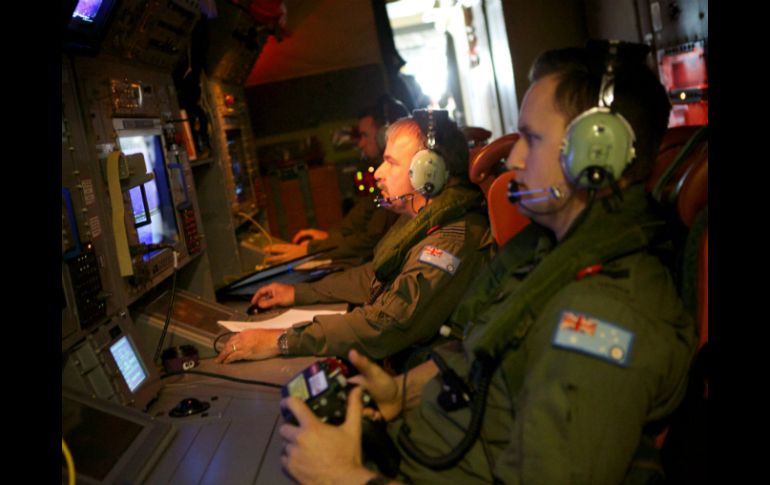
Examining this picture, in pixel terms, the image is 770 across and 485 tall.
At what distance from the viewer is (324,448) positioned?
1187mm

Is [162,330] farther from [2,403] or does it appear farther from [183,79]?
[183,79]

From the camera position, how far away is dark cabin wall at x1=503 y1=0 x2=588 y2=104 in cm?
395

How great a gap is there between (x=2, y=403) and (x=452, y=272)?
1.39 meters

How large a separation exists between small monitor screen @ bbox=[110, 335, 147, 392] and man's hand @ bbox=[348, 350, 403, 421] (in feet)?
2.38

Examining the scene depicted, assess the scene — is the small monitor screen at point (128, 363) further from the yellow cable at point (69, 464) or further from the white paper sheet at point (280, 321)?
the yellow cable at point (69, 464)

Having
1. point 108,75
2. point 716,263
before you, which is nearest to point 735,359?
point 716,263

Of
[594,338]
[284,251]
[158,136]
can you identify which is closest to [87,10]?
[158,136]

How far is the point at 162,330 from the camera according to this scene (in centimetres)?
218

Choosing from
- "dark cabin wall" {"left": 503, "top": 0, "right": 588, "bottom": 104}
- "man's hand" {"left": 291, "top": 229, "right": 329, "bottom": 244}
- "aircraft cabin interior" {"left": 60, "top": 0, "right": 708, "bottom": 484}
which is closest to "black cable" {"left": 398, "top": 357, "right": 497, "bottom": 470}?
"aircraft cabin interior" {"left": 60, "top": 0, "right": 708, "bottom": 484}

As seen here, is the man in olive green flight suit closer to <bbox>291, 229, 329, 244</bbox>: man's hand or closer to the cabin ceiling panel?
<bbox>291, 229, 329, 244</bbox>: man's hand

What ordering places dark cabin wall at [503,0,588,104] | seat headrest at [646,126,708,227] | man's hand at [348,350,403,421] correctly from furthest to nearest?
dark cabin wall at [503,0,588,104] < man's hand at [348,350,403,421] < seat headrest at [646,126,708,227]

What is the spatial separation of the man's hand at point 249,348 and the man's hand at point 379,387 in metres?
0.74

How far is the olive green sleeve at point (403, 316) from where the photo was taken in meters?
2.06

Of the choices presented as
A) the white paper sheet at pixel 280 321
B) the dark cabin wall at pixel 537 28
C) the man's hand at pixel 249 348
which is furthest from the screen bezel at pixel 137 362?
the dark cabin wall at pixel 537 28
